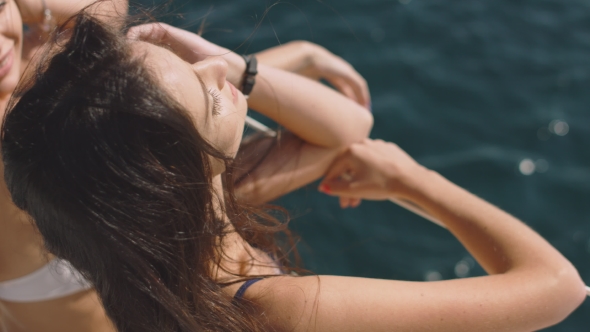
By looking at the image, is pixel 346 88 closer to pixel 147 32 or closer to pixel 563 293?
pixel 147 32

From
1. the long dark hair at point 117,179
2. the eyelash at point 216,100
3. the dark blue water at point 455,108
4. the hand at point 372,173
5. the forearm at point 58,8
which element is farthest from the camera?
the dark blue water at point 455,108

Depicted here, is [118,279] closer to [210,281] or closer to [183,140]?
[210,281]

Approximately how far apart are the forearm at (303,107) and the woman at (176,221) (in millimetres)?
251

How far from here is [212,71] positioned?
1.41 m

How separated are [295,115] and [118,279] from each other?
93 centimetres

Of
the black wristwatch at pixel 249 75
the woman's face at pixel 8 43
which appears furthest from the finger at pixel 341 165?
the woman's face at pixel 8 43

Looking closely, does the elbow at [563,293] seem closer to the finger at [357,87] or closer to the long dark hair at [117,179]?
the long dark hair at [117,179]

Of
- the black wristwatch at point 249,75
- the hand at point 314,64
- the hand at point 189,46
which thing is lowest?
the hand at point 314,64

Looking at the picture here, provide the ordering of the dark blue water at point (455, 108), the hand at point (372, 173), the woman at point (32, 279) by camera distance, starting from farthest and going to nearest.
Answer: the dark blue water at point (455, 108), the hand at point (372, 173), the woman at point (32, 279)

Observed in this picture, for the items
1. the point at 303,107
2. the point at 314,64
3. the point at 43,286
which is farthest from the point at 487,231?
the point at 43,286

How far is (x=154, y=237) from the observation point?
1.27m

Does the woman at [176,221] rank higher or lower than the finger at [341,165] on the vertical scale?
higher

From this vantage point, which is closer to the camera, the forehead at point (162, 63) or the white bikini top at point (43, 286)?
the forehead at point (162, 63)

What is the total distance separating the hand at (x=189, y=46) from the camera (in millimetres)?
1680
